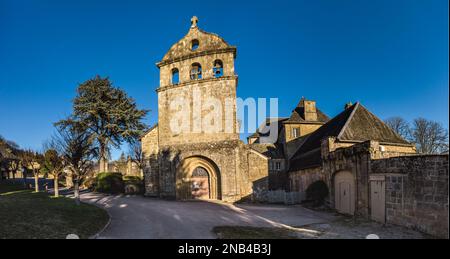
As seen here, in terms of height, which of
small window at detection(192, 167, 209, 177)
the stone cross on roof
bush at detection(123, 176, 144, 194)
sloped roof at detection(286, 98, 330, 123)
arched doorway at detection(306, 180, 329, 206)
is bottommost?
bush at detection(123, 176, 144, 194)

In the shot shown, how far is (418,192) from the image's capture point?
935 centimetres

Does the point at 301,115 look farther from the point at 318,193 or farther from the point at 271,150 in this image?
the point at 318,193

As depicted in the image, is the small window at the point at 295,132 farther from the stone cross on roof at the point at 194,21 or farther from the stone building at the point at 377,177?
the stone cross on roof at the point at 194,21

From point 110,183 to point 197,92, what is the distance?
13182mm

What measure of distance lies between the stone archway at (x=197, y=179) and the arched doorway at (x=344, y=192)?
9.29m

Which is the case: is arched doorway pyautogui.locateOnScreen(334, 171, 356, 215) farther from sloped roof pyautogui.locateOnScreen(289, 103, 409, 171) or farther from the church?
sloped roof pyautogui.locateOnScreen(289, 103, 409, 171)

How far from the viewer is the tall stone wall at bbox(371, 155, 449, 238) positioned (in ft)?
27.5

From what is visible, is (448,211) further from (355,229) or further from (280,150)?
(280,150)

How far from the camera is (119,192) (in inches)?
1038

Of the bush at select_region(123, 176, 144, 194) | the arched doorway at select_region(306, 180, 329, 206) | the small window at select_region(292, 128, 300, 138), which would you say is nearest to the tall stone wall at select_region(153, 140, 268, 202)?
the arched doorway at select_region(306, 180, 329, 206)

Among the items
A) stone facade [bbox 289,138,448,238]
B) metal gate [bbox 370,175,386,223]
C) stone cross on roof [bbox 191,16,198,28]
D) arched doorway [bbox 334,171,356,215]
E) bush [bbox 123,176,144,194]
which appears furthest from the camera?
bush [bbox 123,176,144,194]

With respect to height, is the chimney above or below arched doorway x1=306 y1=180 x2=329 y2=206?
above
